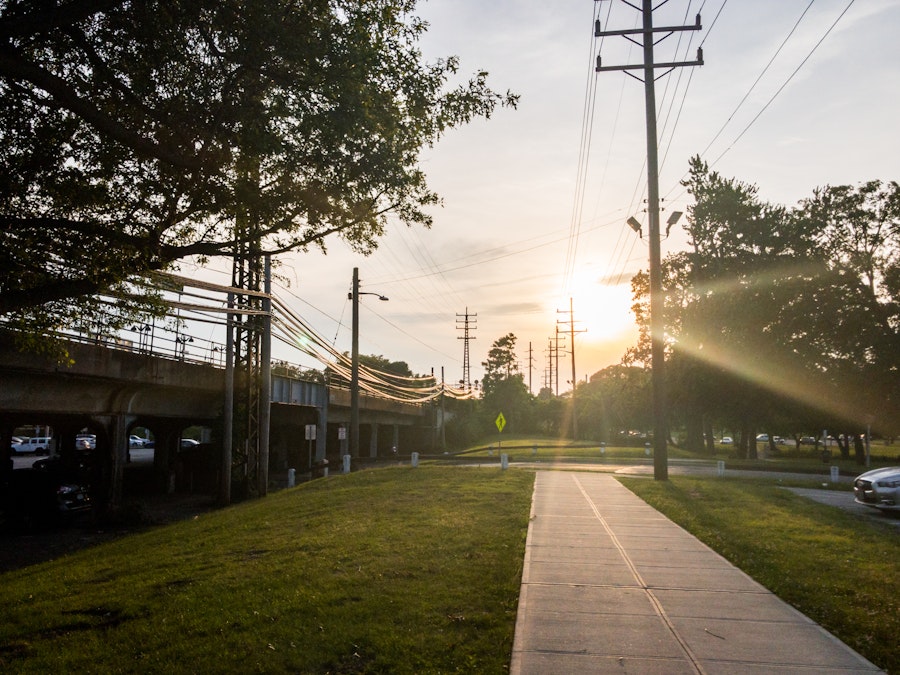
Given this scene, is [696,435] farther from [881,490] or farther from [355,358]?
[881,490]

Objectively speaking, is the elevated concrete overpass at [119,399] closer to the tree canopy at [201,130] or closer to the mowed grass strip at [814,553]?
the tree canopy at [201,130]

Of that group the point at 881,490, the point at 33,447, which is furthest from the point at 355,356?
the point at 33,447

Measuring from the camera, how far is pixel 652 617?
661 centimetres

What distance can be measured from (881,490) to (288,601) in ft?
43.5

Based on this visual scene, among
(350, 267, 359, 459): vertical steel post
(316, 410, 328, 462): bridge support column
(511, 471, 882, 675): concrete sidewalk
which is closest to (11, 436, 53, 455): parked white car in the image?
(316, 410, 328, 462): bridge support column

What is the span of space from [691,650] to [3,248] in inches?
329

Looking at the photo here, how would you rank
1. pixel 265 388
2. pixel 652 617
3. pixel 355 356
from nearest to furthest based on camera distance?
pixel 652 617 < pixel 265 388 < pixel 355 356

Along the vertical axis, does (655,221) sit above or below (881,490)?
above

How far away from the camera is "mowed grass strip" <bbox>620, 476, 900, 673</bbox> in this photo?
6492 mm

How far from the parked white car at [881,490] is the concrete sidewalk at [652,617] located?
6503 mm

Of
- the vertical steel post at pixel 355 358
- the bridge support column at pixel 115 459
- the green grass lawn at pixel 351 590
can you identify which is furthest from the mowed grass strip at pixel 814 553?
the vertical steel post at pixel 355 358

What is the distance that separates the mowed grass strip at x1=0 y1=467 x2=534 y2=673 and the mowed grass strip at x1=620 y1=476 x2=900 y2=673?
2.93 meters

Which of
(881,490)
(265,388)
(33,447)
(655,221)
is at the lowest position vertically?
(33,447)

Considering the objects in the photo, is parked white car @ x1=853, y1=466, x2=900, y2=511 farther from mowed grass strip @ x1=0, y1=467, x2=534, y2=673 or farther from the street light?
the street light
